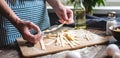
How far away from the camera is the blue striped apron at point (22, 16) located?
1.08 metres

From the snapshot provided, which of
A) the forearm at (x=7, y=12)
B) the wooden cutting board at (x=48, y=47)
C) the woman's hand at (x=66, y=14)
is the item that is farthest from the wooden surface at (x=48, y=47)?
the woman's hand at (x=66, y=14)

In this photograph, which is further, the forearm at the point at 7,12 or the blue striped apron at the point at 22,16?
the blue striped apron at the point at 22,16

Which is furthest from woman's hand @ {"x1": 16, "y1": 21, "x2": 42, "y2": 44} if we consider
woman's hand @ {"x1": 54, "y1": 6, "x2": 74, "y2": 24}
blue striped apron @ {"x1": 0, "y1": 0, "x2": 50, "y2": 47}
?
woman's hand @ {"x1": 54, "y1": 6, "x2": 74, "y2": 24}

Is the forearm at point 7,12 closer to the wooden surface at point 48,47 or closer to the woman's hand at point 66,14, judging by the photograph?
the wooden surface at point 48,47

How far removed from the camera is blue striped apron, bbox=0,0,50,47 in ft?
3.54

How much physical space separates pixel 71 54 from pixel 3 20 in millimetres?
472

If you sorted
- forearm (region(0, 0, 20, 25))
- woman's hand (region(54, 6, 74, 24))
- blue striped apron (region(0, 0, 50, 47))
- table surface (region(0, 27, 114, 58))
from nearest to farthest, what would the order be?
table surface (region(0, 27, 114, 58))
forearm (region(0, 0, 20, 25))
blue striped apron (region(0, 0, 50, 47))
woman's hand (region(54, 6, 74, 24))

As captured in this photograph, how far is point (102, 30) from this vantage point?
4.18 ft

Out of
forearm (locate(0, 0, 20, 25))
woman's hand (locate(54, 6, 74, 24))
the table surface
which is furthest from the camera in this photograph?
woman's hand (locate(54, 6, 74, 24))

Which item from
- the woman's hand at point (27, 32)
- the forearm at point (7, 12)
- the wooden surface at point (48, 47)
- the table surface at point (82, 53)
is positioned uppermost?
the forearm at point (7, 12)

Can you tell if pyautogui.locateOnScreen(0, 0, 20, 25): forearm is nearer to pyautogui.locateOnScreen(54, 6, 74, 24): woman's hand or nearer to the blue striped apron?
the blue striped apron

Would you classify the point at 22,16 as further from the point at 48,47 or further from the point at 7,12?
the point at 48,47

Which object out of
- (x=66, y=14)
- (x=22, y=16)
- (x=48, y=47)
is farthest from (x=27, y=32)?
(x=66, y=14)

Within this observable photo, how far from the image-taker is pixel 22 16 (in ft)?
3.86
